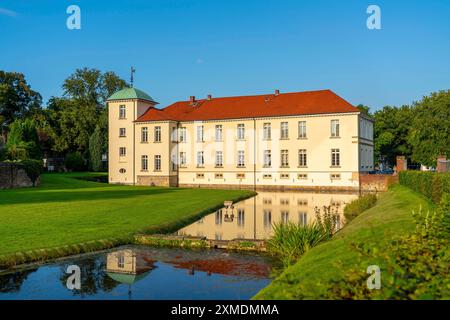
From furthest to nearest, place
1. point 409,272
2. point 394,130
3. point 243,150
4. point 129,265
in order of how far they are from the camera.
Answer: point 394,130 < point 243,150 < point 129,265 < point 409,272

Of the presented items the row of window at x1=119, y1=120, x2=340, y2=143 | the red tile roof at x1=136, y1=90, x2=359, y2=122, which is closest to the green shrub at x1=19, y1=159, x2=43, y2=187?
the row of window at x1=119, y1=120, x2=340, y2=143

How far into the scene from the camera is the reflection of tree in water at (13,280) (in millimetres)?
9422

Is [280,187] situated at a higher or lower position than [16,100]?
lower

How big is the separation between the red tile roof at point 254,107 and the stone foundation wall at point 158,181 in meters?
6.57

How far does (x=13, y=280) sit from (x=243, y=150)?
36.5 meters

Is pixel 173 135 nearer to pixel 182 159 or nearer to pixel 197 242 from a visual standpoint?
pixel 182 159

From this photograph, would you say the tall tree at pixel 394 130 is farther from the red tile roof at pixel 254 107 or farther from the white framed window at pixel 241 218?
the white framed window at pixel 241 218

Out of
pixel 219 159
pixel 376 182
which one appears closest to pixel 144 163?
pixel 219 159

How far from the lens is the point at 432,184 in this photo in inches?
695

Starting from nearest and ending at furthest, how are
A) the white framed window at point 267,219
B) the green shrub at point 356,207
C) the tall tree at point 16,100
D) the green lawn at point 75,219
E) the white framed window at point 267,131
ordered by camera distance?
the green lawn at point 75,219, the white framed window at point 267,219, the green shrub at point 356,207, the white framed window at point 267,131, the tall tree at point 16,100

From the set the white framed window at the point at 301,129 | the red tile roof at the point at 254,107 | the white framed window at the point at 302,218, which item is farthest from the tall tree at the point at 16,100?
the white framed window at the point at 302,218
